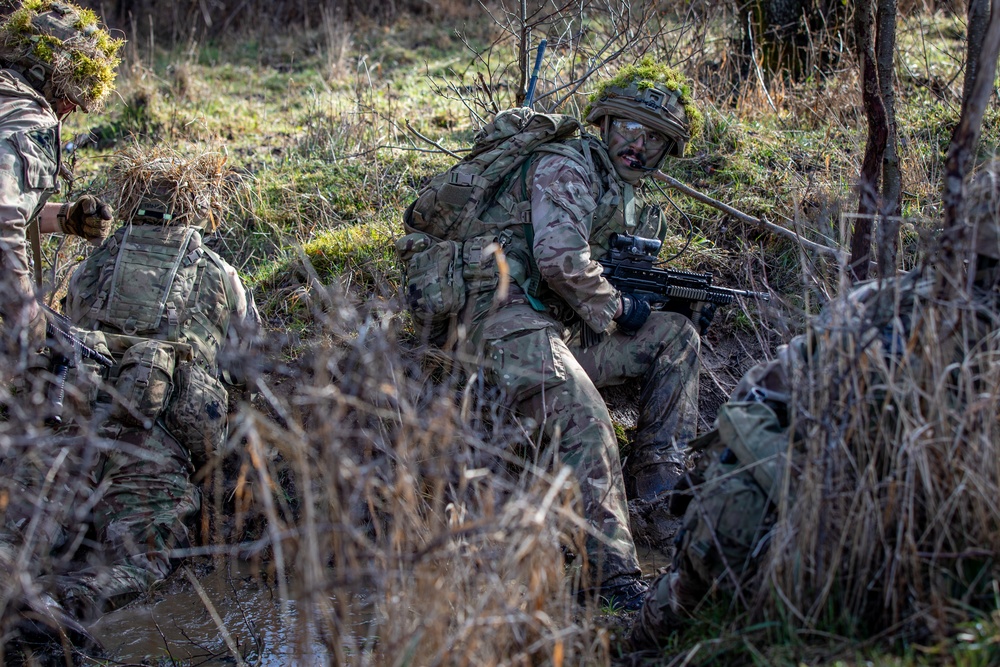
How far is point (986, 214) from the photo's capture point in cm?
287

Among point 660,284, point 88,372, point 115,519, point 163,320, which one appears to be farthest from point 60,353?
point 660,284

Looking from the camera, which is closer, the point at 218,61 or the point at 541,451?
the point at 541,451

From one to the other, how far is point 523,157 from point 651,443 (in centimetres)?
153

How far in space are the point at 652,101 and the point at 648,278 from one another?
87 centimetres

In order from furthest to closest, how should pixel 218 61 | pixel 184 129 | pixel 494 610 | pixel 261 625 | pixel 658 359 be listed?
pixel 218 61
pixel 184 129
pixel 658 359
pixel 261 625
pixel 494 610

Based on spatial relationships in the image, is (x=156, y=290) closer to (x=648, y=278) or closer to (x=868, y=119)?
(x=648, y=278)

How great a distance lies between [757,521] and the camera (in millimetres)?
3051

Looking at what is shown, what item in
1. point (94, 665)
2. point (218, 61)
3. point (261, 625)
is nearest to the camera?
point (94, 665)

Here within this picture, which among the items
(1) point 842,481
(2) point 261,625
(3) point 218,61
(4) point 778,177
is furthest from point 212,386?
(3) point 218,61

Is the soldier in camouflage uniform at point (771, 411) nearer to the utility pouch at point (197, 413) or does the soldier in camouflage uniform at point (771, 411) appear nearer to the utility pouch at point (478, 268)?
the utility pouch at point (478, 268)

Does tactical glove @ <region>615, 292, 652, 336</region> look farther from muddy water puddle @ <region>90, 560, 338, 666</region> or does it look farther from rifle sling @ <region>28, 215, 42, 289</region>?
rifle sling @ <region>28, 215, 42, 289</region>

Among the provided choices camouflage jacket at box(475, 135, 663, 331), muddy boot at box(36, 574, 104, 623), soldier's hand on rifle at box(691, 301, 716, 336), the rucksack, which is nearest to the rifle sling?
muddy boot at box(36, 574, 104, 623)

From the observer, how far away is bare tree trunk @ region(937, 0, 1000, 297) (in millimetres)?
2822

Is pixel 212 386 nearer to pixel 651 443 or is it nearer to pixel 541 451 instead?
pixel 541 451
